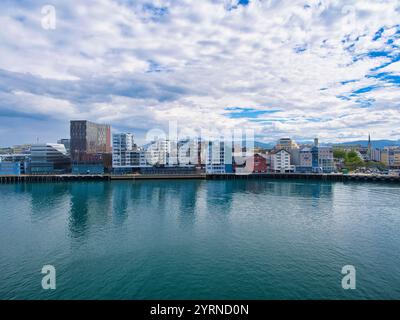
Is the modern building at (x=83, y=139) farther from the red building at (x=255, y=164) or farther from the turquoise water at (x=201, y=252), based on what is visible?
the turquoise water at (x=201, y=252)

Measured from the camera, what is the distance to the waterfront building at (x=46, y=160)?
6041 cm

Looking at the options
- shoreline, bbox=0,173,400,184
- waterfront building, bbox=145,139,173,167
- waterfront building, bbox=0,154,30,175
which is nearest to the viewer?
shoreline, bbox=0,173,400,184

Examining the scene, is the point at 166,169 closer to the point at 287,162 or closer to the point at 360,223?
the point at 287,162

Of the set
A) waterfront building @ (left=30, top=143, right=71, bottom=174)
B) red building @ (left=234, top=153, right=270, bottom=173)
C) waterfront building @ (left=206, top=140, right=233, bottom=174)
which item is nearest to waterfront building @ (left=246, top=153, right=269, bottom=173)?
red building @ (left=234, top=153, right=270, bottom=173)

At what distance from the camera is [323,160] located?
194ft

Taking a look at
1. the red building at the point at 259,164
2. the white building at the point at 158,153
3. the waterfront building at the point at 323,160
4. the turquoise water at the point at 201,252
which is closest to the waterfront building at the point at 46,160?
the white building at the point at 158,153

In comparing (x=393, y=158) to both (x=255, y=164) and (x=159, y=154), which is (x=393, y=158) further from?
(x=159, y=154)

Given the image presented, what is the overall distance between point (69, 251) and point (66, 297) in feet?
15.6

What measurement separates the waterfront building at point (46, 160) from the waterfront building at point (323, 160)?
201ft

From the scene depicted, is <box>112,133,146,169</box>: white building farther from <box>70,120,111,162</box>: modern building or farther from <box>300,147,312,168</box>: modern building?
<box>300,147,312,168</box>: modern building

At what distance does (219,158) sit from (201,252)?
155ft

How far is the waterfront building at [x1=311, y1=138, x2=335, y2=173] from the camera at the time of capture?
193ft

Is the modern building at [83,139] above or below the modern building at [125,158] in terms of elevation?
above

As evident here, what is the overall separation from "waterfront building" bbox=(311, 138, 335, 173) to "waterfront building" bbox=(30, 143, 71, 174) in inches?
2416
